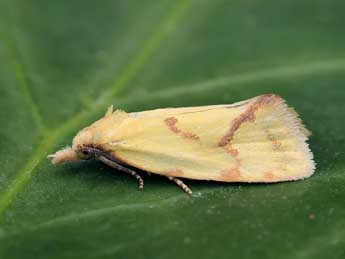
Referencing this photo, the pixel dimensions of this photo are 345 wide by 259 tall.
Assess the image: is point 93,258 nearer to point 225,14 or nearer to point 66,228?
point 66,228

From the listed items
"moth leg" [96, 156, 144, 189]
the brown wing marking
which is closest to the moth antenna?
"moth leg" [96, 156, 144, 189]

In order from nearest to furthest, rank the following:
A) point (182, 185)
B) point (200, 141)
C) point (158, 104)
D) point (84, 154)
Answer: point (182, 185), point (200, 141), point (84, 154), point (158, 104)

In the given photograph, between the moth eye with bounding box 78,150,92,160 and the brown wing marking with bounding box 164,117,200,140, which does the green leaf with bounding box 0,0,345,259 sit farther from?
the brown wing marking with bounding box 164,117,200,140

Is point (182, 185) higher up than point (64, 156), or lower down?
lower down

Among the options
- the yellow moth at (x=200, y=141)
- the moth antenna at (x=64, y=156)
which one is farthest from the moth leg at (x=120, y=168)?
the moth antenna at (x=64, y=156)

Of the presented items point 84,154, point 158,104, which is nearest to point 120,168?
point 84,154

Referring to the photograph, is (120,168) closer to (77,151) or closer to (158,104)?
(77,151)

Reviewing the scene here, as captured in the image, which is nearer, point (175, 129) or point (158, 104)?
point (175, 129)
